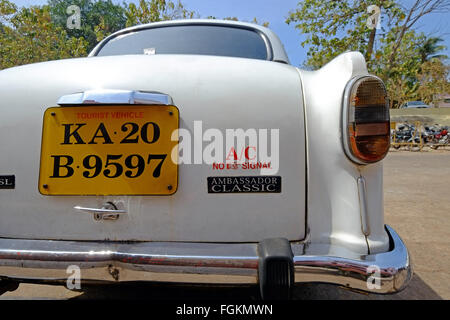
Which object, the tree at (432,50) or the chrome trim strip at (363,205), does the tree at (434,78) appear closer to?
the tree at (432,50)

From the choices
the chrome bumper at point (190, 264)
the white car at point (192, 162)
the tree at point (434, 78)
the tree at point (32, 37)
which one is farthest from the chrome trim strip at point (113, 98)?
the tree at point (434, 78)

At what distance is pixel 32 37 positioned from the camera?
38.5 feet

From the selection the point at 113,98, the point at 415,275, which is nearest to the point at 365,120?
the point at 113,98

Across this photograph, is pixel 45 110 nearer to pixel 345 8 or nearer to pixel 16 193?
pixel 16 193

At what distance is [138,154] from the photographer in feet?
4.10

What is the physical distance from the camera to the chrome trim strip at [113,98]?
120cm

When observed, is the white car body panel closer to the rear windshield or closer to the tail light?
the tail light

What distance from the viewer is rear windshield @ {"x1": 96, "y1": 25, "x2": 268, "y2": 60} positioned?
7.20 ft

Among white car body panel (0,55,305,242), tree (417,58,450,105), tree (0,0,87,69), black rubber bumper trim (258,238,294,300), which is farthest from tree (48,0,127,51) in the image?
tree (417,58,450,105)

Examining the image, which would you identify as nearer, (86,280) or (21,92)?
(86,280)

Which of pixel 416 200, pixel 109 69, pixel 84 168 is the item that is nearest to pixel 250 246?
pixel 84 168

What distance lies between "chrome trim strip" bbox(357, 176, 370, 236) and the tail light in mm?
88

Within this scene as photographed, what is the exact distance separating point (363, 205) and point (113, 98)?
1.12 metres
